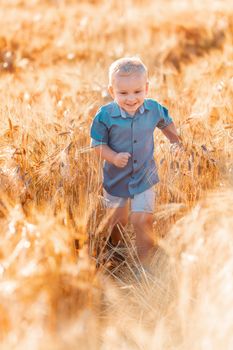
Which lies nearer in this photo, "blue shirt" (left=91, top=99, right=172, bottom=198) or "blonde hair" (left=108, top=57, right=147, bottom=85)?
"blonde hair" (left=108, top=57, right=147, bottom=85)

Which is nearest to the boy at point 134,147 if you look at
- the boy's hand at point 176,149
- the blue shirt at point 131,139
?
the blue shirt at point 131,139

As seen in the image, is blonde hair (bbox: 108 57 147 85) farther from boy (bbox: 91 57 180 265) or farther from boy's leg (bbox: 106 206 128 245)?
boy's leg (bbox: 106 206 128 245)

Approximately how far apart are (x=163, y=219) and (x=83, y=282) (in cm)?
77

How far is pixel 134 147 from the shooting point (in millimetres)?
2547

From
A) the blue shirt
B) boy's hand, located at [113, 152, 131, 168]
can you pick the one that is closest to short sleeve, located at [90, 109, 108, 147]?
the blue shirt

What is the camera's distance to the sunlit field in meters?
1.63

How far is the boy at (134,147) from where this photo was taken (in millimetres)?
2484

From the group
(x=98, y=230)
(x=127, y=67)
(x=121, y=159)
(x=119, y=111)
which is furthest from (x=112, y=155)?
(x=98, y=230)

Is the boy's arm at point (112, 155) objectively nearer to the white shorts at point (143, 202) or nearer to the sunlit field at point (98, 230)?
the sunlit field at point (98, 230)

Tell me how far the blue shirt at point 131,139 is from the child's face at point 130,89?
69mm

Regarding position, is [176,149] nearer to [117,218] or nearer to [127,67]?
[127,67]

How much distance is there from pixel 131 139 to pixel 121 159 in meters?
0.19

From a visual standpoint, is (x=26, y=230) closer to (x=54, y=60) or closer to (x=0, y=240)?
(x=0, y=240)

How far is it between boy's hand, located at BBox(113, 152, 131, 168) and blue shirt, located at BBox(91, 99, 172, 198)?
0.14 metres
